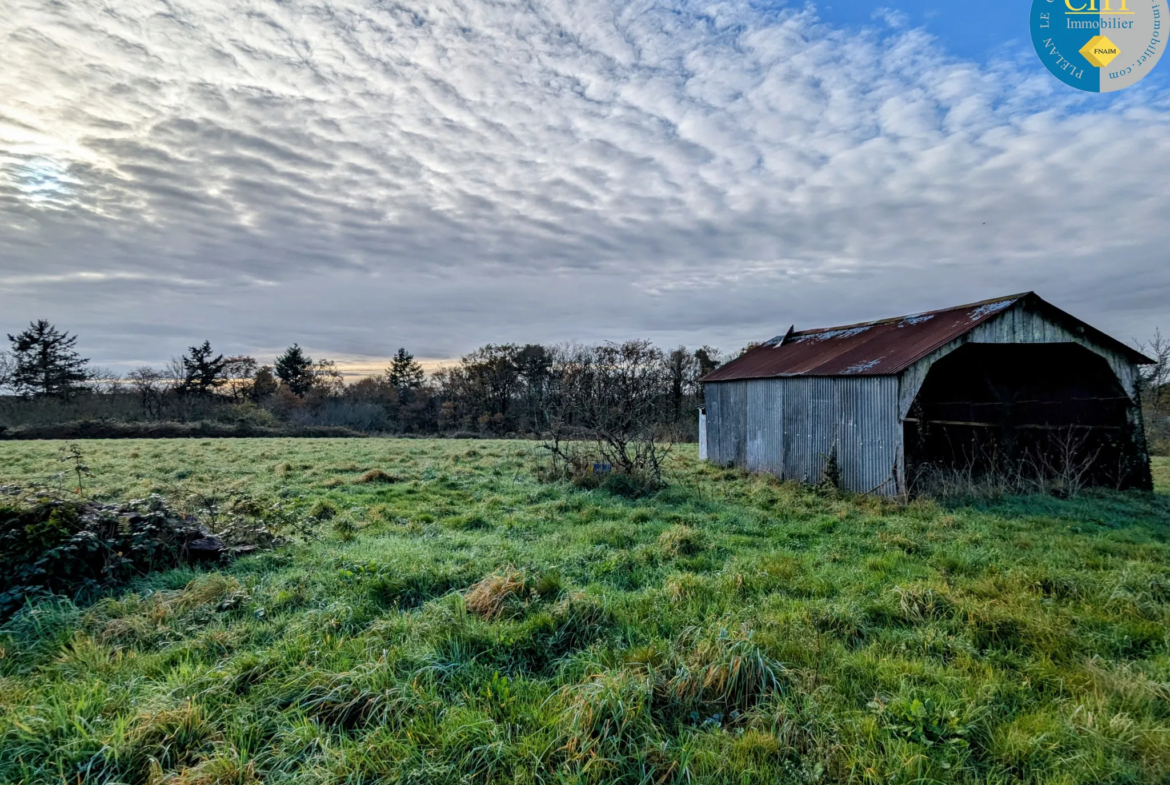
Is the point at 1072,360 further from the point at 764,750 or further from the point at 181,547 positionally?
the point at 181,547

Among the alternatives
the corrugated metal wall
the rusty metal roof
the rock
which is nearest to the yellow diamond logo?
the rusty metal roof

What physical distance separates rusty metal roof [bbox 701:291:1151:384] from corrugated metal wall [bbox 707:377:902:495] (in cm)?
30

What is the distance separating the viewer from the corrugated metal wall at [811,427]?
10523mm

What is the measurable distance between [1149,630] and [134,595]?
29.4ft

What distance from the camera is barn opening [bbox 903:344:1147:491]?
11.4 m

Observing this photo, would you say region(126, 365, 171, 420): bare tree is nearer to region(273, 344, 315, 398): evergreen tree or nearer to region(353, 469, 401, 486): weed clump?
region(273, 344, 315, 398): evergreen tree

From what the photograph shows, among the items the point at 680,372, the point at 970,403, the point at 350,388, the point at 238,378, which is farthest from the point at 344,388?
the point at 970,403

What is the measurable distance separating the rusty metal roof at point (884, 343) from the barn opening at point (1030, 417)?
0.73m

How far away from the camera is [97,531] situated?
586cm

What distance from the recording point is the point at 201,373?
43250 millimetres

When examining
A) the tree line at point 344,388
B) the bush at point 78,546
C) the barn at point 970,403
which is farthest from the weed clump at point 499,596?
the tree line at point 344,388

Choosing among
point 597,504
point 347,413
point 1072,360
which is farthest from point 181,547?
point 347,413

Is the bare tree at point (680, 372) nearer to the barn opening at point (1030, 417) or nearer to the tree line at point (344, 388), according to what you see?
the tree line at point (344, 388)

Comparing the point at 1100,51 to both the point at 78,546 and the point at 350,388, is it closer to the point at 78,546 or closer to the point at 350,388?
the point at 78,546
